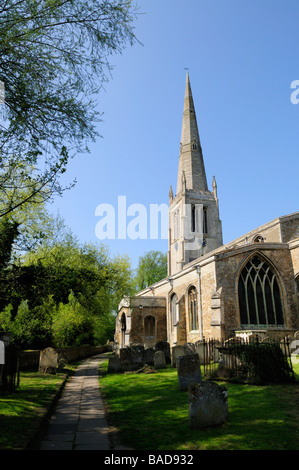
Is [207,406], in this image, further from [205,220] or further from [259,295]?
[205,220]

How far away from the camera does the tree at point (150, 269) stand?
49.3 m

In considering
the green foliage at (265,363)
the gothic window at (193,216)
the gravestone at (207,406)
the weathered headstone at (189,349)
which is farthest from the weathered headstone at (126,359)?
the gothic window at (193,216)

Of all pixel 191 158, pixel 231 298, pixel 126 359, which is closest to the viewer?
pixel 126 359

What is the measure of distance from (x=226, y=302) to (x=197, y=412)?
500 inches

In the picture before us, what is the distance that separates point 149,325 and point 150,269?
2468cm

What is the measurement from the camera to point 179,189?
4491 cm

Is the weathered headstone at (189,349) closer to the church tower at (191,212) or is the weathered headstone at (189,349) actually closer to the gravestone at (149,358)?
the gravestone at (149,358)

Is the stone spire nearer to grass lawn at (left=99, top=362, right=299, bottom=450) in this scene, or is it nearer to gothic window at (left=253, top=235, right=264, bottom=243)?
gothic window at (left=253, top=235, right=264, bottom=243)

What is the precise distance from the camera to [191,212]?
43.0 metres

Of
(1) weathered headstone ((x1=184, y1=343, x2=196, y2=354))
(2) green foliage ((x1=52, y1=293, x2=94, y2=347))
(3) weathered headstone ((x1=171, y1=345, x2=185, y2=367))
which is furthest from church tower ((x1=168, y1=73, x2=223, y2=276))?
(1) weathered headstone ((x1=184, y1=343, x2=196, y2=354))

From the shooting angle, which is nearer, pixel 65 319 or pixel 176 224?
pixel 65 319

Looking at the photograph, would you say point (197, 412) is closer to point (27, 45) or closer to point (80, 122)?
point (80, 122)

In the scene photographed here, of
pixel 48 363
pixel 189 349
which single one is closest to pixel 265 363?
pixel 189 349
